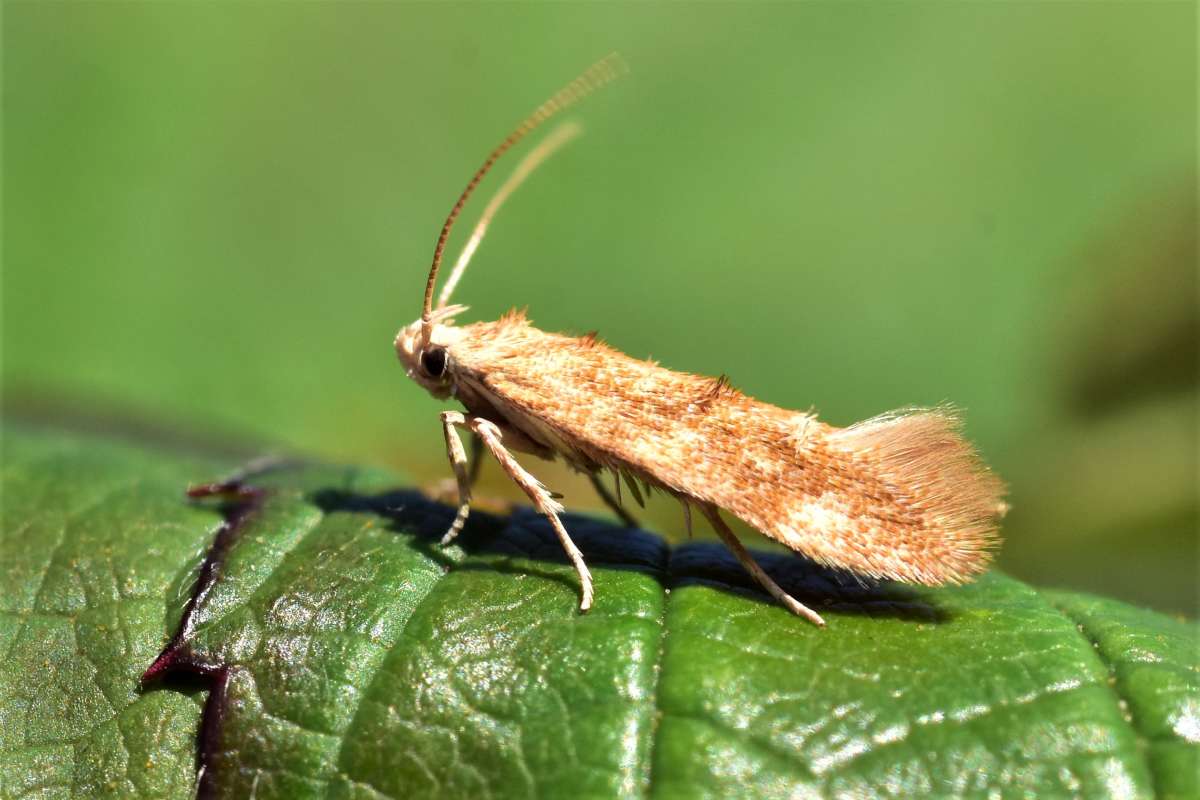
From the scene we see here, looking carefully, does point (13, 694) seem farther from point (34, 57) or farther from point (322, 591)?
point (34, 57)

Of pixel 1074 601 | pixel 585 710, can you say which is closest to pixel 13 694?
pixel 585 710

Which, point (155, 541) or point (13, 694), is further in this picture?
point (155, 541)

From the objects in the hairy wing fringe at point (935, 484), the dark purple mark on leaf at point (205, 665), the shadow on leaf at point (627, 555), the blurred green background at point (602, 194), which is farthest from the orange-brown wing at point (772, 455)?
the blurred green background at point (602, 194)

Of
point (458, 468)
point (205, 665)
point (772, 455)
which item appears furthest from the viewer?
point (458, 468)

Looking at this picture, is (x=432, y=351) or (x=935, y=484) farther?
(x=432, y=351)

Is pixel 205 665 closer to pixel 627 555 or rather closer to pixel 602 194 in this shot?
pixel 627 555

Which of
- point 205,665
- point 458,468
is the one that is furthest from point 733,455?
point 205,665
